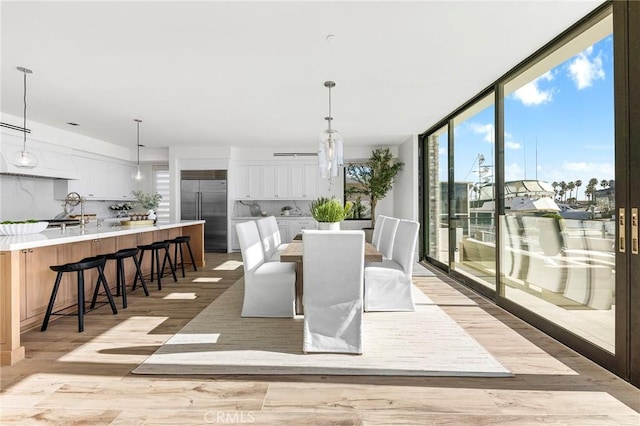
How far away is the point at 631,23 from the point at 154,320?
4.28 m

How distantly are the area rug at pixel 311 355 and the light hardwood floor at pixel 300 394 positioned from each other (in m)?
0.09

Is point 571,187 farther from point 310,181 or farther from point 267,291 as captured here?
point 310,181

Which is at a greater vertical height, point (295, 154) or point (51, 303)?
point (295, 154)

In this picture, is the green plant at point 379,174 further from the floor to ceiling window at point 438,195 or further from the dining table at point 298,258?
the dining table at point 298,258

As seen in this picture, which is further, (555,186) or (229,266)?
(229,266)

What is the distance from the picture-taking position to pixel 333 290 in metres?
2.44

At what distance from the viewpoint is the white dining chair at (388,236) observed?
3947 mm

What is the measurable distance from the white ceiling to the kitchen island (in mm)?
1668

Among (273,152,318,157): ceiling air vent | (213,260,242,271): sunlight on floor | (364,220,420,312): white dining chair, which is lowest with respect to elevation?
(213,260,242,271): sunlight on floor

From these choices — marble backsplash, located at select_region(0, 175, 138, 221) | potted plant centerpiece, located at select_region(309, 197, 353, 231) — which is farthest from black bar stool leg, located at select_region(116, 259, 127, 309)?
marble backsplash, located at select_region(0, 175, 138, 221)

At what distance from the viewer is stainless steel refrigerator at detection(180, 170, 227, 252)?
300 inches

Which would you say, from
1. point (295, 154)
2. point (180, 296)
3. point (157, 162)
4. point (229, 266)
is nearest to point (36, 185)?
point (157, 162)

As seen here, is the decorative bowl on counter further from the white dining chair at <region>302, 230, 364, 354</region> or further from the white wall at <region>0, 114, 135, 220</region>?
the white wall at <region>0, 114, 135, 220</region>

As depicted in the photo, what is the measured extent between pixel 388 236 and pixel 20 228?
12.0 ft
